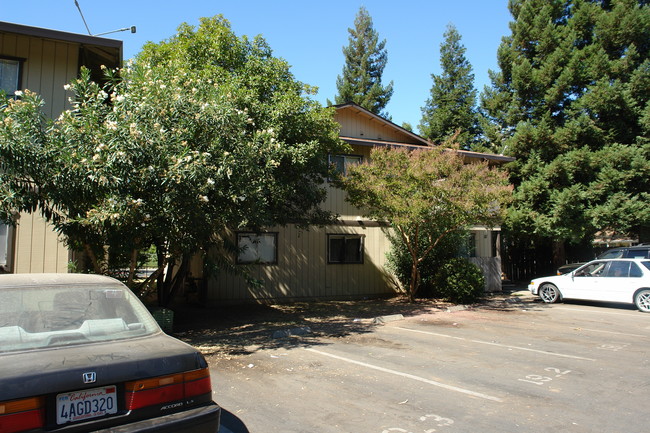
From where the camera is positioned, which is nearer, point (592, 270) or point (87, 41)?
point (87, 41)

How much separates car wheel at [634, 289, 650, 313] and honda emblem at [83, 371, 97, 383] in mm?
14815

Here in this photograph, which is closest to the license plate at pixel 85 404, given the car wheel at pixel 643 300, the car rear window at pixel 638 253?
the car wheel at pixel 643 300

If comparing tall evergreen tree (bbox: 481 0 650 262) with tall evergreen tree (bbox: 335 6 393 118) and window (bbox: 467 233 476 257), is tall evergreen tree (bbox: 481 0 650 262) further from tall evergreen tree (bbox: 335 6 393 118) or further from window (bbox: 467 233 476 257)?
tall evergreen tree (bbox: 335 6 393 118)

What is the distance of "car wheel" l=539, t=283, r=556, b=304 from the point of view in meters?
15.2

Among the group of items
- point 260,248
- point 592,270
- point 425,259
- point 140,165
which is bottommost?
point 592,270

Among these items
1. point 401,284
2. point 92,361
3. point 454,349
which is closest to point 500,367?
point 454,349

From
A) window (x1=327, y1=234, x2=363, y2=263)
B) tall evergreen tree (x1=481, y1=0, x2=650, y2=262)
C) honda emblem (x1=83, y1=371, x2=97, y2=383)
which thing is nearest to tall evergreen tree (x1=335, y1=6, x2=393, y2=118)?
tall evergreen tree (x1=481, y1=0, x2=650, y2=262)

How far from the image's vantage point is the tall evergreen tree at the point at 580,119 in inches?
772

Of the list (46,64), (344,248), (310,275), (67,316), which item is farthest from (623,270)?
(46,64)

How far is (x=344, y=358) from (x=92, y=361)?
200 inches

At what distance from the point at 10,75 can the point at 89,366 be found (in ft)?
33.1

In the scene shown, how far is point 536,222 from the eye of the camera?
20.1m

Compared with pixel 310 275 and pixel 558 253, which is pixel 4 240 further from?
pixel 558 253

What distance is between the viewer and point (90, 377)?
309 cm
